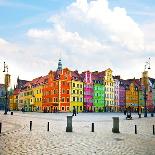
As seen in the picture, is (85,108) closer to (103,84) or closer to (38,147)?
(103,84)

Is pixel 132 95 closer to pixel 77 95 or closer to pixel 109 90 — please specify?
pixel 109 90

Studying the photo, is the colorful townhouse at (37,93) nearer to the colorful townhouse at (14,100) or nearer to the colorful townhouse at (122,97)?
the colorful townhouse at (14,100)

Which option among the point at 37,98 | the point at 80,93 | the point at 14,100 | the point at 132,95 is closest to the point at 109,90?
the point at 80,93

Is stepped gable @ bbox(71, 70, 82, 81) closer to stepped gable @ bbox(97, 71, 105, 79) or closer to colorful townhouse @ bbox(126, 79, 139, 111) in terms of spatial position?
stepped gable @ bbox(97, 71, 105, 79)

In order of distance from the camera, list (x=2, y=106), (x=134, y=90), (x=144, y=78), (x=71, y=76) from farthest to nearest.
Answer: (x=2, y=106)
(x=134, y=90)
(x=71, y=76)
(x=144, y=78)

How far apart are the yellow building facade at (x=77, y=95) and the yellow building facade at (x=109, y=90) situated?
13.7 m

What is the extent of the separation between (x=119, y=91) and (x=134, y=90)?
10.6 m

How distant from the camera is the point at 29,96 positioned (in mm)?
116500

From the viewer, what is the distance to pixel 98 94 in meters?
107

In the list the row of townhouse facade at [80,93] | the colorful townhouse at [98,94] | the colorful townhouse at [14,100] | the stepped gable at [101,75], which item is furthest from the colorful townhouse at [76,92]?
the colorful townhouse at [14,100]

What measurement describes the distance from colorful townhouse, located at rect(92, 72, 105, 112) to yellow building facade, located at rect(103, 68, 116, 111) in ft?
Result: 6.44

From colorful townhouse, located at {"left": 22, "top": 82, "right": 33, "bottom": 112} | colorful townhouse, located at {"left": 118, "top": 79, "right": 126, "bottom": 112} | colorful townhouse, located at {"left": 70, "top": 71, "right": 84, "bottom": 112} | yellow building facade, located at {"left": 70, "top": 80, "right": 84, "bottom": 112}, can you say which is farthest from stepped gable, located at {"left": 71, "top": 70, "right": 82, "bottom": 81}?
colorful townhouse, located at {"left": 118, "top": 79, "right": 126, "bottom": 112}

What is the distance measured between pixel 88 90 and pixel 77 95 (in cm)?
692

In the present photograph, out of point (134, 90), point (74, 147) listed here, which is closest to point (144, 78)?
point (74, 147)
